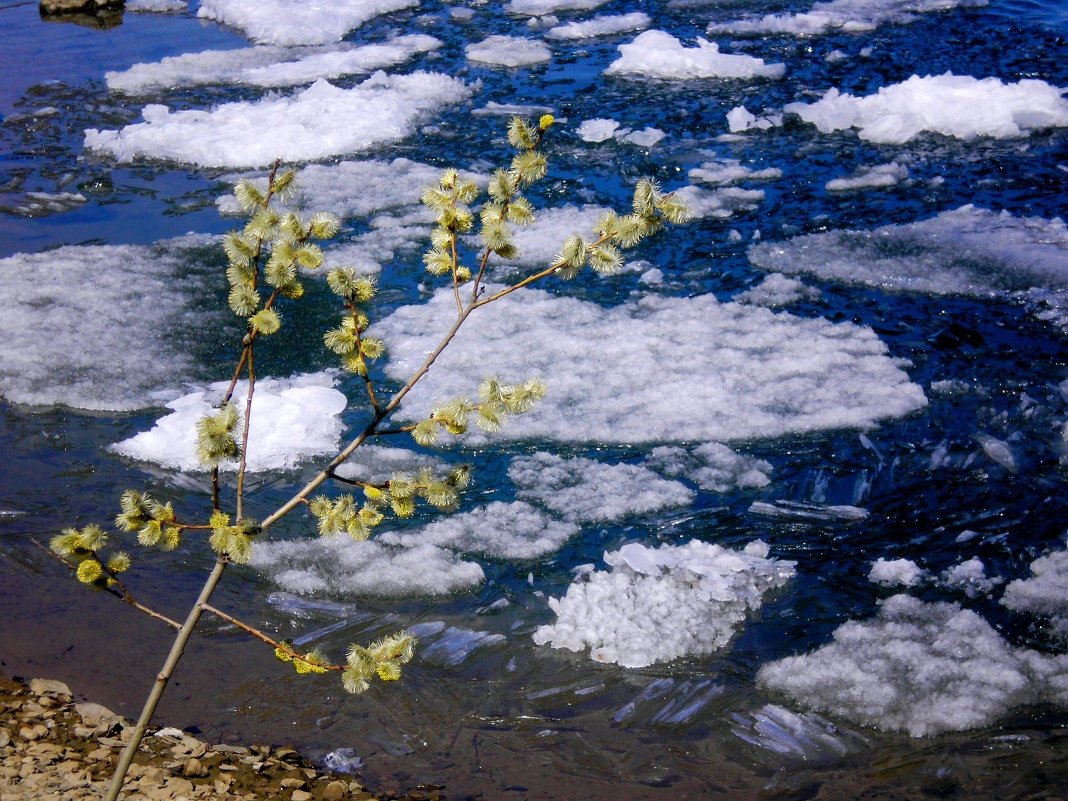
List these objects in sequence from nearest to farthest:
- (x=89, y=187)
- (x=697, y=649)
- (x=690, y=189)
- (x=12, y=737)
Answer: (x=12, y=737) → (x=697, y=649) → (x=690, y=189) → (x=89, y=187)

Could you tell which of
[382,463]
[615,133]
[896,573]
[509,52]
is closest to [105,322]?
[382,463]

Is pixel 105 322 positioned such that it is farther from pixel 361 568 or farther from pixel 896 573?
pixel 896 573

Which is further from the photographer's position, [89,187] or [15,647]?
[89,187]

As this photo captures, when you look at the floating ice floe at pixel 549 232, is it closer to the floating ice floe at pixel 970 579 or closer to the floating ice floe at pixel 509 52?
the floating ice floe at pixel 970 579

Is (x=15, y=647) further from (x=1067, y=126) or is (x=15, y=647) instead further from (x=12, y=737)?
(x=1067, y=126)

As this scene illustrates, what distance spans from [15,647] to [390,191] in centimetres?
385

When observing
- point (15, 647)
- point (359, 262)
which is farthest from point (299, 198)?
point (15, 647)

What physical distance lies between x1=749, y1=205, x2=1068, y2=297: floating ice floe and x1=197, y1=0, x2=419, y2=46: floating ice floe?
570cm

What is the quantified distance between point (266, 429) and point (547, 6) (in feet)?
22.3

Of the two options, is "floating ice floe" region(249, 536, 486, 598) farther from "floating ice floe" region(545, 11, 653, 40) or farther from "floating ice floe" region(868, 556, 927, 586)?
"floating ice floe" region(545, 11, 653, 40)

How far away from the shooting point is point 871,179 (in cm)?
622

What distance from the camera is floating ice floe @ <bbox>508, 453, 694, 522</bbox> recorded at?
3.70 meters

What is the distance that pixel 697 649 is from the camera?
10.2 ft

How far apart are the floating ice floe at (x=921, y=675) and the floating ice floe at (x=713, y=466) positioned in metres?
0.79
